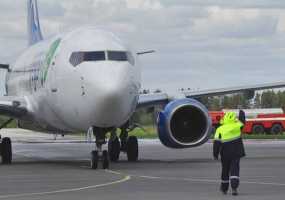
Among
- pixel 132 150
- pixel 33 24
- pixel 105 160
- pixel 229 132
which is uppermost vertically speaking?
pixel 33 24

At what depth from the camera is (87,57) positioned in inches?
987

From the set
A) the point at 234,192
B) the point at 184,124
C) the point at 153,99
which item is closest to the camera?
the point at 234,192

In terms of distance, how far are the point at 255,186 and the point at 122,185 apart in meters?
2.85

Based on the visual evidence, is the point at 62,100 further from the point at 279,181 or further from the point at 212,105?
the point at 212,105

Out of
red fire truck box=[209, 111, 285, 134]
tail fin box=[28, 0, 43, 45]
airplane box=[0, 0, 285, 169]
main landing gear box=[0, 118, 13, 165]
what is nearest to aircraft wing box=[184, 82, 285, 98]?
airplane box=[0, 0, 285, 169]

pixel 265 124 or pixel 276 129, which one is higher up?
pixel 265 124

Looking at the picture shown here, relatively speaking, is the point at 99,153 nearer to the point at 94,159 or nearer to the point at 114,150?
the point at 94,159

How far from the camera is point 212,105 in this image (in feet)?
362

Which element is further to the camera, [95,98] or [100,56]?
[100,56]

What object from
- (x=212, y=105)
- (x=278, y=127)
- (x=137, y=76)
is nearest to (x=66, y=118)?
(x=137, y=76)

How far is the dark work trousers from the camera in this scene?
1800cm

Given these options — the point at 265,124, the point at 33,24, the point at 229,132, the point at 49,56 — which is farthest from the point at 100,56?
the point at 265,124

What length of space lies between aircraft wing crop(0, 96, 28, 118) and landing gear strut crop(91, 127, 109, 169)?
4473 millimetres

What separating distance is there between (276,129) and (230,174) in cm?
5696
